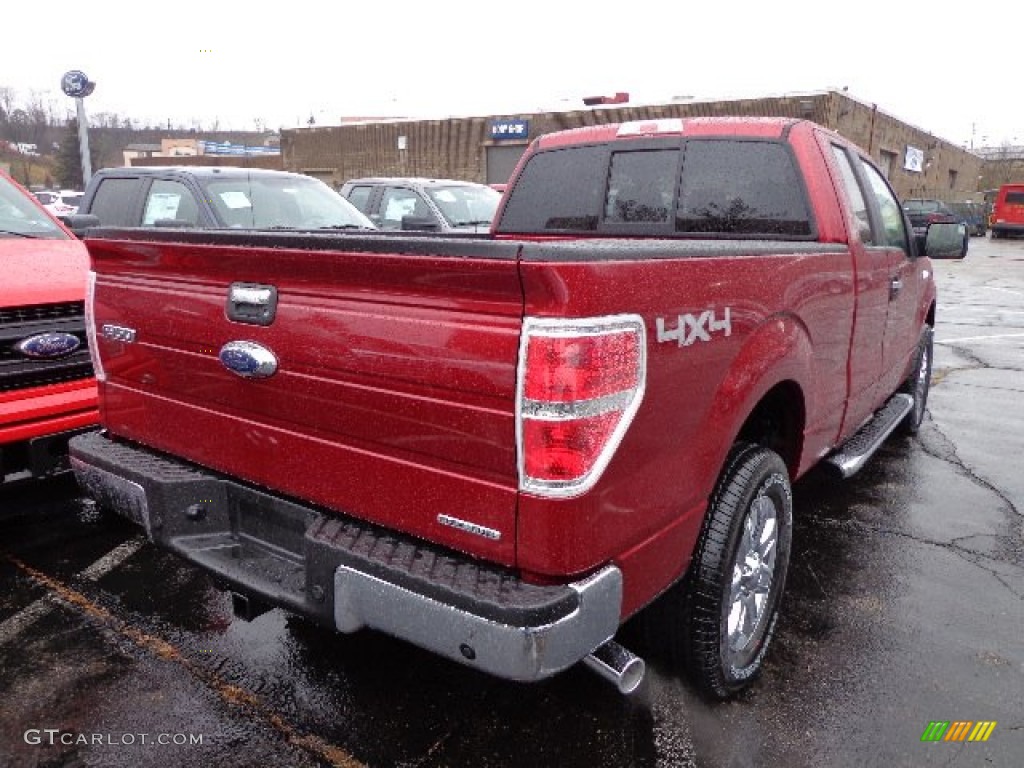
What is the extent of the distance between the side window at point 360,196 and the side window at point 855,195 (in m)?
8.14

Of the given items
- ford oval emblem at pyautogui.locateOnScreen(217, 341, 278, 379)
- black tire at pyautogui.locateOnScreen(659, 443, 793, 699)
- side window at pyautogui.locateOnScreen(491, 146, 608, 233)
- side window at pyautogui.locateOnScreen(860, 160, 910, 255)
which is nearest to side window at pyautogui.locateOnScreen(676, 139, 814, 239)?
side window at pyautogui.locateOnScreen(491, 146, 608, 233)

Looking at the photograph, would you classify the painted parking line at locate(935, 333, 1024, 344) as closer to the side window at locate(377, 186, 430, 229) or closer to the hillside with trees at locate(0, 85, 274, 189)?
the side window at locate(377, 186, 430, 229)

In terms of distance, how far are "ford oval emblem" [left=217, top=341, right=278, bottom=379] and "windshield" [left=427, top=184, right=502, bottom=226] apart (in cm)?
826

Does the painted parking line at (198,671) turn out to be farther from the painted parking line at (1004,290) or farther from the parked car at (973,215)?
the parked car at (973,215)

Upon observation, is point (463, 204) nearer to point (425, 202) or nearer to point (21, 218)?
point (425, 202)

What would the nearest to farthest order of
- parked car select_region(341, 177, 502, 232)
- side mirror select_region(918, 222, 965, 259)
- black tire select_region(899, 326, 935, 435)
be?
side mirror select_region(918, 222, 965, 259) → black tire select_region(899, 326, 935, 435) → parked car select_region(341, 177, 502, 232)

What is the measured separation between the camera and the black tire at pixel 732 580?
2.46 m

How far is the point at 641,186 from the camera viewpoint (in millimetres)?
3965

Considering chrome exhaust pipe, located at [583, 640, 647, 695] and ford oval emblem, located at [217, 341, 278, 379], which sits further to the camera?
ford oval emblem, located at [217, 341, 278, 379]

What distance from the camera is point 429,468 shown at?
2.02m

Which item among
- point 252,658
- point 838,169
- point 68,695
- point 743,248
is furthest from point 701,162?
point 68,695

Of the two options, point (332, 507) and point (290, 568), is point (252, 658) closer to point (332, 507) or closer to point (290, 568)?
point (290, 568)

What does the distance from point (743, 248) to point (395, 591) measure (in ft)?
4.74

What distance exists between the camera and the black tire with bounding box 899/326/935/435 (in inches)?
221
